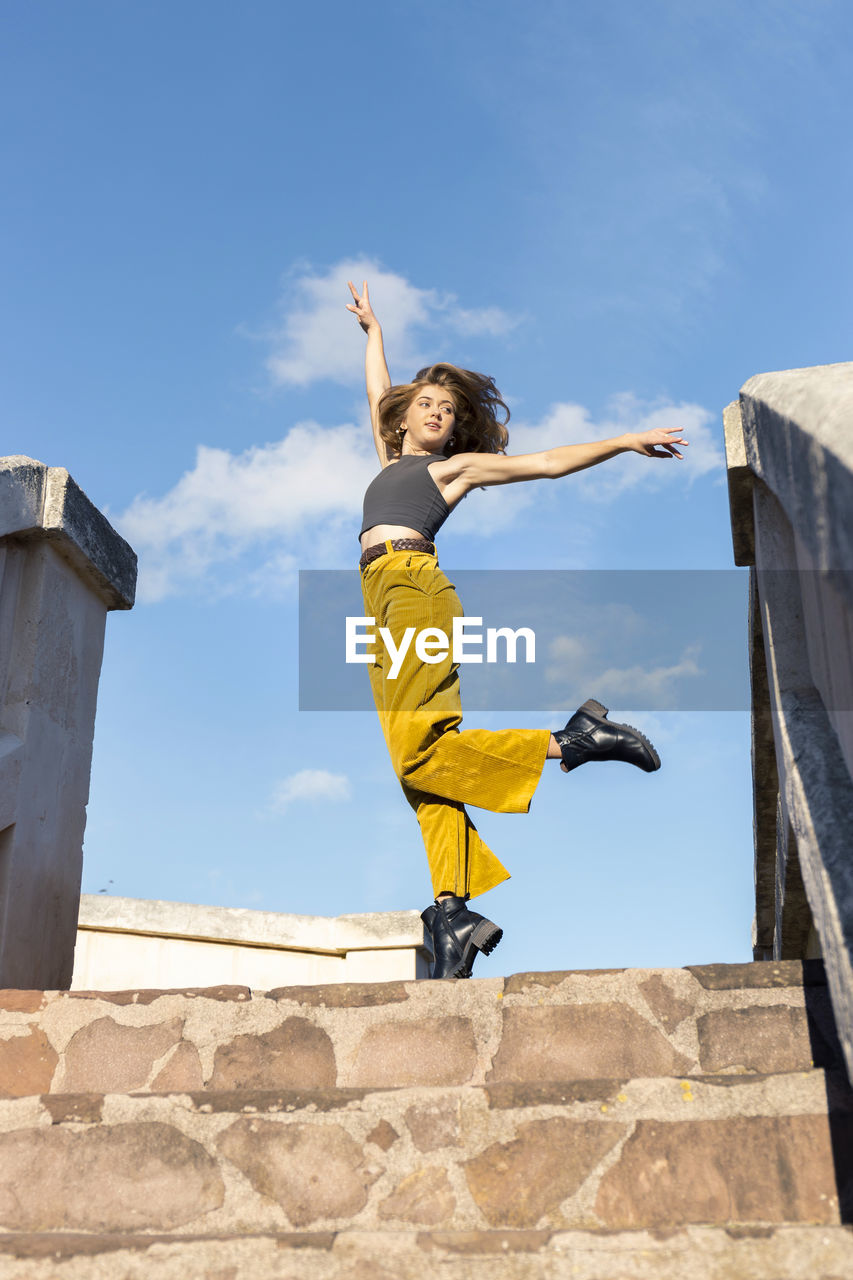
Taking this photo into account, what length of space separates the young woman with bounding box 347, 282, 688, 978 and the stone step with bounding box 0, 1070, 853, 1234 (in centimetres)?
102

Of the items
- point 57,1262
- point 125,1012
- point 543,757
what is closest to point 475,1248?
point 57,1262

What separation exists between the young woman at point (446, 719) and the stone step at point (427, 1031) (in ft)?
2.24

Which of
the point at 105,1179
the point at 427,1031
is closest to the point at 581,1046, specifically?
the point at 427,1031

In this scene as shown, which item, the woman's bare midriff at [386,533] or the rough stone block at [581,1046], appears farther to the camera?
the woman's bare midriff at [386,533]

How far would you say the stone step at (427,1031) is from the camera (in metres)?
2.24

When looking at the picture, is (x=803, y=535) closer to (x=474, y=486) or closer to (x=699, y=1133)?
(x=699, y=1133)

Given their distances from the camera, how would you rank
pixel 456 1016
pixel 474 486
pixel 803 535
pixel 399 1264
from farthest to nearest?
1. pixel 474 486
2. pixel 456 1016
3. pixel 803 535
4. pixel 399 1264

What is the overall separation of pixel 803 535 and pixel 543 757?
1.60 metres

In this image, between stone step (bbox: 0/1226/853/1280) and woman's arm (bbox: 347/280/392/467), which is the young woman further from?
stone step (bbox: 0/1226/853/1280)

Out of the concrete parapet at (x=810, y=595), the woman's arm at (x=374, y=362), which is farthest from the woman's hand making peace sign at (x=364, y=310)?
the concrete parapet at (x=810, y=595)

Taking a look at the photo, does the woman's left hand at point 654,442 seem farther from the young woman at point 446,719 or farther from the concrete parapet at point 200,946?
the concrete parapet at point 200,946

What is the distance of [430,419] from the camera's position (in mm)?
4102

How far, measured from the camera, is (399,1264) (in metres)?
1.71

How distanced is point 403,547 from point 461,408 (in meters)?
0.82
